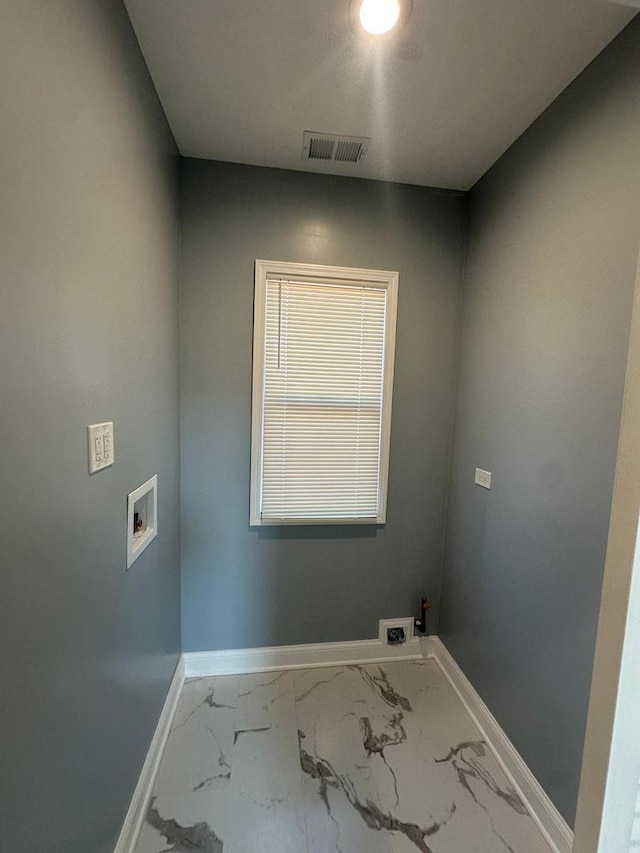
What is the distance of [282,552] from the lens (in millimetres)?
1863

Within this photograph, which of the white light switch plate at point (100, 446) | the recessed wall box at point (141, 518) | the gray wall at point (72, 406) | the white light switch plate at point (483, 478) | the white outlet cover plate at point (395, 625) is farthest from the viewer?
the white outlet cover plate at point (395, 625)

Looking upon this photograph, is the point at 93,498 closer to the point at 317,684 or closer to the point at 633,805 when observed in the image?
the point at 633,805

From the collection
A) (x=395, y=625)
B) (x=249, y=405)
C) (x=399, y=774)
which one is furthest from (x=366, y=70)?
(x=399, y=774)

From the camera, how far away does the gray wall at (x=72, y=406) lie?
2.00 feet

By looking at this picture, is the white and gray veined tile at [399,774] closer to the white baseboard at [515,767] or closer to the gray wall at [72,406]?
the white baseboard at [515,767]

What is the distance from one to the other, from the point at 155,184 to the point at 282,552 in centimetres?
181

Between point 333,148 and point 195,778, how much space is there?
2.75 metres

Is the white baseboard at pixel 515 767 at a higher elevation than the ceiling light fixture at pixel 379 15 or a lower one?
lower

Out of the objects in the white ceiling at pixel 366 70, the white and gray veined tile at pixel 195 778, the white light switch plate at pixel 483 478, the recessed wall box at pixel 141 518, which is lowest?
the white and gray veined tile at pixel 195 778

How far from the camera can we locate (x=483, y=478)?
1636 millimetres

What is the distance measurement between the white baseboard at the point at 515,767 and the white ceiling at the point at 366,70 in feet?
8.39

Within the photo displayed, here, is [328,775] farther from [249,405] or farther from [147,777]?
[249,405]

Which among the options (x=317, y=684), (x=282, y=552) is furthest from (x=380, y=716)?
(x=282, y=552)

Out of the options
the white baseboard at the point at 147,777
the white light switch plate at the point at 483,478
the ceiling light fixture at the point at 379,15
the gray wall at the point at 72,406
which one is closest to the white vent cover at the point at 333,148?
the ceiling light fixture at the point at 379,15
